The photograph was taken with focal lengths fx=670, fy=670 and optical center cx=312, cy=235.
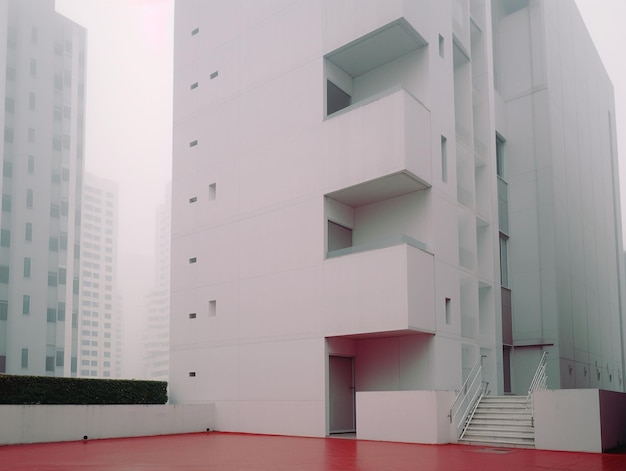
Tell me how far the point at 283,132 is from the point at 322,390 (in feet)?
27.7

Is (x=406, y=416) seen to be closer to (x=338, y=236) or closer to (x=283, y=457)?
(x=283, y=457)

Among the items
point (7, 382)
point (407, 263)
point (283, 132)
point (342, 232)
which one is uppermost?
point (283, 132)

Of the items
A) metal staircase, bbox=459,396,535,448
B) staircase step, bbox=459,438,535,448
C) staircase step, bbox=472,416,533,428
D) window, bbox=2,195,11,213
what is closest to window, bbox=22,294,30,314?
window, bbox=2,195,11,213

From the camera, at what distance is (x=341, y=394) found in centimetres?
2109

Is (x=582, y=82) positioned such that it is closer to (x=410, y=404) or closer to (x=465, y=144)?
(x=465, y=144)

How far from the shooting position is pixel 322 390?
19281 millimetres

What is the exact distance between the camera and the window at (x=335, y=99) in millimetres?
23125

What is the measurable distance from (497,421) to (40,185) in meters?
54.9

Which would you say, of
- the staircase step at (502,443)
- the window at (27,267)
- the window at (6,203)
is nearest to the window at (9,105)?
the window at (6,203)

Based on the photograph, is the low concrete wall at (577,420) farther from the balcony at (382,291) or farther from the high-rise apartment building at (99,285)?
the high-rise apartment building at (99,285)

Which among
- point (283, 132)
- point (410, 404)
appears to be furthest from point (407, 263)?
point (283, 132)

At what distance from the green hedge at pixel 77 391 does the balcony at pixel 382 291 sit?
7990 mm

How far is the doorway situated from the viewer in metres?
20.8

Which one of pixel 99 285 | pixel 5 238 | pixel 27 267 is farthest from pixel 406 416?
pixel 99 285
